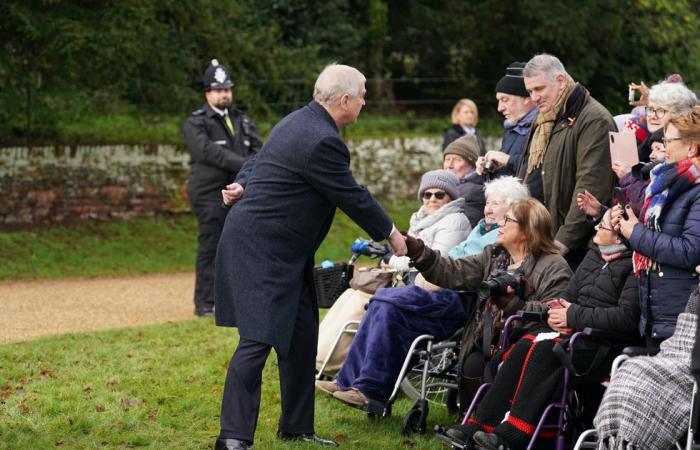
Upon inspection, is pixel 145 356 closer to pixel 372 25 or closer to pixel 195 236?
pixel 195 236

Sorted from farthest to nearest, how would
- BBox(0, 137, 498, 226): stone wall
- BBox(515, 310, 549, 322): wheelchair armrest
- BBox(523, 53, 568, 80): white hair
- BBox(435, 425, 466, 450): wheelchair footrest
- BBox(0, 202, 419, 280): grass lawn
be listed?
1. BBox(0, 137, 498, 226): stone wall
2. BBox(0, 202, 419, 280): grass lawn
3. BBox(523, 53, 568, 80): white hair
4. BBox(515, 310, 549, 322): wheelchair armrest
5. BBox(435, 425, 466, 450): wheelchair footrest

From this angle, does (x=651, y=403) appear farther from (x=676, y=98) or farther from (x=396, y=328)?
(x=396, y=328)

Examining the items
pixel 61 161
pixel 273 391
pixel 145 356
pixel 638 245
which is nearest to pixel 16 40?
pixel 61 161

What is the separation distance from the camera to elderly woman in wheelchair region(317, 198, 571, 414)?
7.49 meters

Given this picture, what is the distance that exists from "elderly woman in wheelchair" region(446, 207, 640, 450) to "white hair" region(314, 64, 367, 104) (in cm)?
149

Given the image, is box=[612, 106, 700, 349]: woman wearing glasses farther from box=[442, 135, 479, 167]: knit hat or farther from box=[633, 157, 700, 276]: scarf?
box=[442, 135, 479, 167]: knit hat

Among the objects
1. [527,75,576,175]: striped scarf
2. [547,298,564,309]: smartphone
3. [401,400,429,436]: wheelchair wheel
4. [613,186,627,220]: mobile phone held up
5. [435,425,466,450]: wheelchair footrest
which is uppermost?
[527,75,576,175]: striped scarf

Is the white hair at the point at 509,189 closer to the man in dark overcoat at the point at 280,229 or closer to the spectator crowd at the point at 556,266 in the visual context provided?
the spectator crowd at the point at 556,266

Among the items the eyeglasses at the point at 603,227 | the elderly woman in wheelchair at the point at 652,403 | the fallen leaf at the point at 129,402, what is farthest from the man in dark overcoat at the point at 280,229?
the fallen leaf at the point at 129,402

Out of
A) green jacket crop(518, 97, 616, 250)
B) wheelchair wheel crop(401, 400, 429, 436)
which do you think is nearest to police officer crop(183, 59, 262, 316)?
green jacket crop(518, 97, 616, 250)

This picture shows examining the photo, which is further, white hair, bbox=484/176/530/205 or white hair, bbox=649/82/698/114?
white hair, bbox=484/176/530/205

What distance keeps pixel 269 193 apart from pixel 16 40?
36.1 ft

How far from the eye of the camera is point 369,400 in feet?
26.0

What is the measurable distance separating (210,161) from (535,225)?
5892 millimetres
